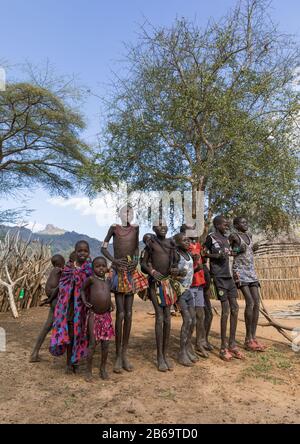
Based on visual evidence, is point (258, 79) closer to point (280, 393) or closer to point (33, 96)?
point (280, 393)

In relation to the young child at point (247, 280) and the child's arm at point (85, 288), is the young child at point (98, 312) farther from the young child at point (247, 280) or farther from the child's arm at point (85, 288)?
the young child at point (247, 280)

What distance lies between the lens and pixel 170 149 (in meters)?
8.79

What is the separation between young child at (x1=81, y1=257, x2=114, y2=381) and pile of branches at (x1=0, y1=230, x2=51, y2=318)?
5.37m

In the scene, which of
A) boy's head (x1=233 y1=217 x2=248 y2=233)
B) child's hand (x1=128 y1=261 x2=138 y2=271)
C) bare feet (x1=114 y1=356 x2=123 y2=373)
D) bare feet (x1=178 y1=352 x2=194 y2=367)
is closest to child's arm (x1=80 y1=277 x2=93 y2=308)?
child's hand (x1=128 y1=261 x2=138 y2=271)

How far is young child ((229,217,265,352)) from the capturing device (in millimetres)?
5629

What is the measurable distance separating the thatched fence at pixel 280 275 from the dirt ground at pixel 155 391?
27.4 ft

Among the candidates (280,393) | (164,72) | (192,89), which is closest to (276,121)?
(192,89)

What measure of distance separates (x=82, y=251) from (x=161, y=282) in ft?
3.36

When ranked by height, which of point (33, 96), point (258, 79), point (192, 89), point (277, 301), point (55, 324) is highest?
point (33, 96)

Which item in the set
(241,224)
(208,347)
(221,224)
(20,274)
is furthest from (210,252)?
(20,274)

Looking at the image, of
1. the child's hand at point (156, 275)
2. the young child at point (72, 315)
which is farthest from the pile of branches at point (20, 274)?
the child's hand at point (156, 275)

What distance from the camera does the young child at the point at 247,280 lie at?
5.63 m
